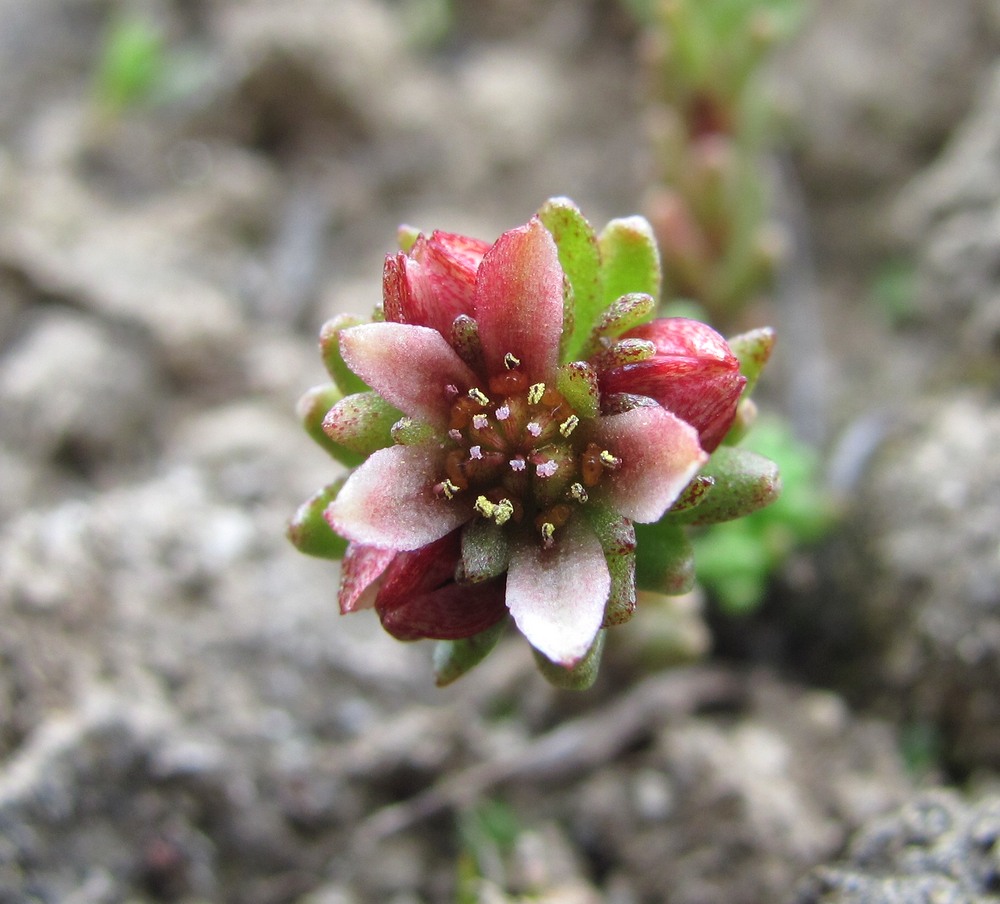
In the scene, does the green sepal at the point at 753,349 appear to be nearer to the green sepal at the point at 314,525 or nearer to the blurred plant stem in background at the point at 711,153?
the green sepal at the point at 314,525

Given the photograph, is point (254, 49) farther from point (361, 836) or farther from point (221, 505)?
point (361, 836)

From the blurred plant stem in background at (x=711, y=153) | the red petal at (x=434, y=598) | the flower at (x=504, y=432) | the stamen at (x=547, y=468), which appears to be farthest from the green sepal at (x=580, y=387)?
the blurred plant stem in background at (x=711, y=153)

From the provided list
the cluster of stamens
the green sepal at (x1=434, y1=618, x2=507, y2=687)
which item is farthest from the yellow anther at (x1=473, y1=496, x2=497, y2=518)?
the green sepal at (x1=434, y1=618, x2=507, y2=687)

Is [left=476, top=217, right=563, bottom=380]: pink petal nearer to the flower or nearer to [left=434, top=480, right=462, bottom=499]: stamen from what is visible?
the flower

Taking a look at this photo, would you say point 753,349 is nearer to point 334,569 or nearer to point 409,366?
point 409,366

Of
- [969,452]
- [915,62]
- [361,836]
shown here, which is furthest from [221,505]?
[915,62]

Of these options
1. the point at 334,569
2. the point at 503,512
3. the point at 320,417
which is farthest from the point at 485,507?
the point at 334,569
